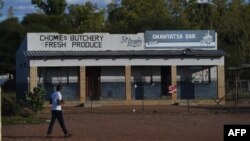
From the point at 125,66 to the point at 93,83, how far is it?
344 centimetres

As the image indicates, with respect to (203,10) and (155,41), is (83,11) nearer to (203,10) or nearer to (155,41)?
(203,10)

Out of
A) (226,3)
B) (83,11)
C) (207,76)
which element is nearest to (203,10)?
(226,3)

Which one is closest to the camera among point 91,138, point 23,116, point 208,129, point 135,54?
point 91,138

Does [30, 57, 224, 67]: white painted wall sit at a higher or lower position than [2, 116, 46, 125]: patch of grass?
higher

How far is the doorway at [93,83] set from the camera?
177 feet

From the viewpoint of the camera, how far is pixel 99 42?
53219mm

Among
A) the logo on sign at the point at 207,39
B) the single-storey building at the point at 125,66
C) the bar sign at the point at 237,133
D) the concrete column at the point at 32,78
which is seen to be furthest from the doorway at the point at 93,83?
the bar sign at the point at 237,133

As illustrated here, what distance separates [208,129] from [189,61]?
26936 mm

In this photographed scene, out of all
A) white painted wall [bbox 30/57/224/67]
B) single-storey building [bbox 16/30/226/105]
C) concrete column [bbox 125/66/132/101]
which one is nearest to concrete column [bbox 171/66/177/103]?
single-storey building [bbox 16/30/226/105]

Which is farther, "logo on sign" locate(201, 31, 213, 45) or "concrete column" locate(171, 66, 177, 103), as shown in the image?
"logo on sign" locate(201, 31, 213, 45)

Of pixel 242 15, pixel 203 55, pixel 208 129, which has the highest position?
pixel 242 15

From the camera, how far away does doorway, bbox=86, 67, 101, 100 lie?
2121 inches

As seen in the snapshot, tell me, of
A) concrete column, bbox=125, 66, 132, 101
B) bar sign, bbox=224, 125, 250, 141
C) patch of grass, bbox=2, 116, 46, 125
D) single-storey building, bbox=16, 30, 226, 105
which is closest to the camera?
bar sign, bbox=224, 125, 250, 141

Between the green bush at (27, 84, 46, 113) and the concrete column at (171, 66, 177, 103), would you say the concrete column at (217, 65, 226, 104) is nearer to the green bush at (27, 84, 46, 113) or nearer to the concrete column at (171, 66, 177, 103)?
the concrete column at (171, 66, 177, 103)
